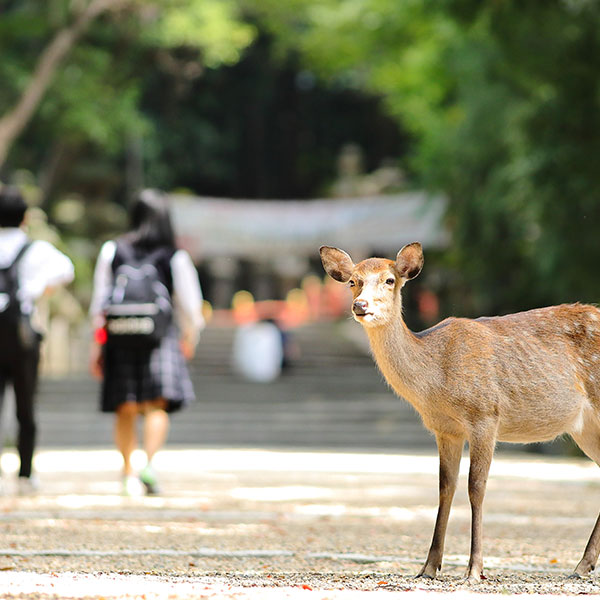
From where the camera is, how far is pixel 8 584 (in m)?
4.75

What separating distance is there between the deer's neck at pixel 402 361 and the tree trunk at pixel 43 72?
1758 cm

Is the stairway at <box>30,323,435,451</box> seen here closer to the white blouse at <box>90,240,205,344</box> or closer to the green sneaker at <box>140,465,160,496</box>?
the green sneaker at <box>140,465,160,496</box>

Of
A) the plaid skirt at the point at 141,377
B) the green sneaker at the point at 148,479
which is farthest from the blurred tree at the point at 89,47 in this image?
the green sneaker at the point at 148,479

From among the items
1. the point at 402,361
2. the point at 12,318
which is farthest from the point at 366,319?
the point at 12,318

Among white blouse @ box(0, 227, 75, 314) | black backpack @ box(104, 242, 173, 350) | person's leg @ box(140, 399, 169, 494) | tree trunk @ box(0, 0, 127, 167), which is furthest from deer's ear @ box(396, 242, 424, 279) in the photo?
tree trunk @ box(0, 0, 127, 167)

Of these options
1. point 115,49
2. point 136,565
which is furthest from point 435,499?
point 115,49

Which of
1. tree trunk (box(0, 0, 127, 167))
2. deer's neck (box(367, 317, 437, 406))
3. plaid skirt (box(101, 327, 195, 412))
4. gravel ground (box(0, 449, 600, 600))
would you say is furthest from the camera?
tree trunk (box(0, 0, 127, 167))

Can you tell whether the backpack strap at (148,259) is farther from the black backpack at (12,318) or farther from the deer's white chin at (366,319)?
the deer's white chin at (366,319)

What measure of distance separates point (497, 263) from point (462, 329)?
16965mm

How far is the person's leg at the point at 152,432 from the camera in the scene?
29.1 ft

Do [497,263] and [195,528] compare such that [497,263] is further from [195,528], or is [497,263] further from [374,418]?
[195,528]

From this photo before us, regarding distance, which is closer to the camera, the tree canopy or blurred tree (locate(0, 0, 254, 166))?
the tree canopy

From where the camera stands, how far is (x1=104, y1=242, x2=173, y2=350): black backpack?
8.80m

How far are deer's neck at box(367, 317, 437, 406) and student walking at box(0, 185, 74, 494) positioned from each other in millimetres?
4254
